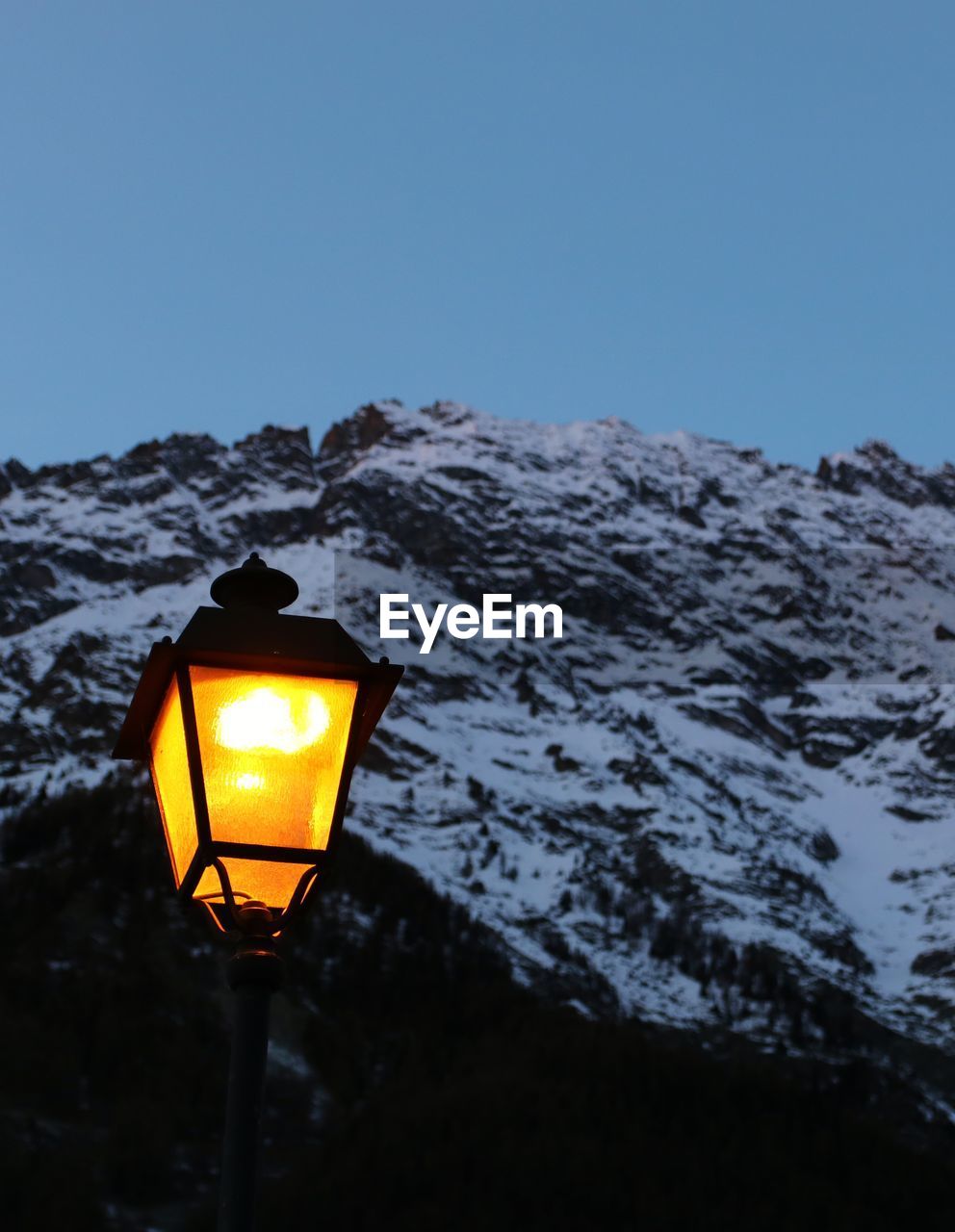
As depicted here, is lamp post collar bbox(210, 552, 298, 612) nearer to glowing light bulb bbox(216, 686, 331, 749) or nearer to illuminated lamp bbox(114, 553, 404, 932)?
illuminated lamp bbox(114, 553, 404, 932)

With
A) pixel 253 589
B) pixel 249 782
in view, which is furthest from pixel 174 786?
pixel 253 589

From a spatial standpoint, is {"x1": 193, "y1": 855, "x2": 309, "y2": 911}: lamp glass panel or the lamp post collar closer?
{"x1": 193, "y1": 855, "x2": 309, "y2": 911}: lamp glass panel

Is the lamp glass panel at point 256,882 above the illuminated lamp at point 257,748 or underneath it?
underneath

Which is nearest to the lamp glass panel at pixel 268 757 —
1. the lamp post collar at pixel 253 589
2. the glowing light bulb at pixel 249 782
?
the glowing light bulb at pixel 249 782

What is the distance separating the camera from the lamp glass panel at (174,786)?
594 centimetres

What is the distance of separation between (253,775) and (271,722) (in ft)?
0.59

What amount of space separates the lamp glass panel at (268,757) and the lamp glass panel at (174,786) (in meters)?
0.09

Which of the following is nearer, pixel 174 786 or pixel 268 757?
pixel 268 757

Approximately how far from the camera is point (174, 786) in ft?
19.9

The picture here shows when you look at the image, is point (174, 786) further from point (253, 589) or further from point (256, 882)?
point (253, 589)

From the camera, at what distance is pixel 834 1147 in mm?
143000

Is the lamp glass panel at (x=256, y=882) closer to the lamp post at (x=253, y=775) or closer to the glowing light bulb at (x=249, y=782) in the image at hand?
the lamp post at (x=253, y=775)

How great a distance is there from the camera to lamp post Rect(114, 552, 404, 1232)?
5.83 metres

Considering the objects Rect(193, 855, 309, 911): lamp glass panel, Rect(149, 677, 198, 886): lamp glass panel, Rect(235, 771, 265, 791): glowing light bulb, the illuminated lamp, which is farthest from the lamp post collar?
Rect(193, 855, 309, 911): lamp glass panel
